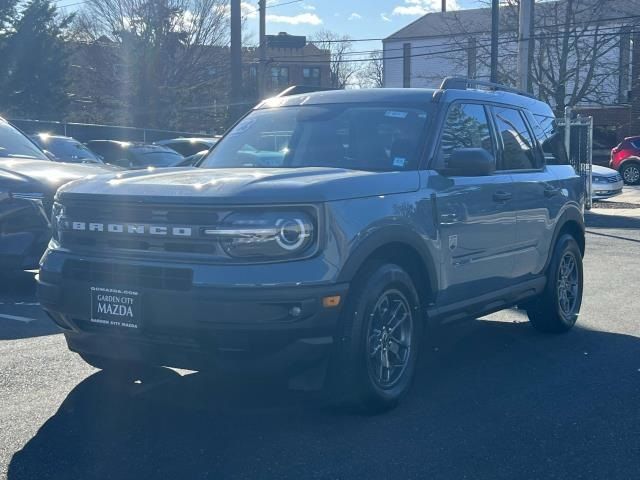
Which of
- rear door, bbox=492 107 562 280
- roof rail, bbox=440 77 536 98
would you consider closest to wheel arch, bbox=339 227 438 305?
rear door, bbox=492 107 562 280

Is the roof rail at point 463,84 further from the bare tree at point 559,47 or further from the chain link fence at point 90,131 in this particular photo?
the bare tree at point 559,47

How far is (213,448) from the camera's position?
4367mm

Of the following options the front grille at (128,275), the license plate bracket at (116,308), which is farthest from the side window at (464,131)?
the license plate bracket at (116,308)

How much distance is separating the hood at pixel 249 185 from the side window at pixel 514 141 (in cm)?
151

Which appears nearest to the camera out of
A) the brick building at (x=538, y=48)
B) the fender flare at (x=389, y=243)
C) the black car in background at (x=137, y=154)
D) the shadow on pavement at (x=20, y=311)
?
the fender flare at (x=389, y=243)

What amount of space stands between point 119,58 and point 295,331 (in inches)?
1768

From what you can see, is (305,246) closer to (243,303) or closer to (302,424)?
(243,303)

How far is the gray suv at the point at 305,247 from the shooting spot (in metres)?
4.30

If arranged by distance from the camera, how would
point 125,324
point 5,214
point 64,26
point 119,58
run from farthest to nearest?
point 119,58 → point 64,26 → point 5,214 → point 125,324

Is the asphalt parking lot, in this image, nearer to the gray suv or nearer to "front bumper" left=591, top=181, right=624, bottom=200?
the gray suv

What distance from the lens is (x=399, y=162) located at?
545cm

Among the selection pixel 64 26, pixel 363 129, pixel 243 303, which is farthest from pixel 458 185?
pixel 64 26

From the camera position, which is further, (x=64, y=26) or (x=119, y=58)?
(x=119, y=58)

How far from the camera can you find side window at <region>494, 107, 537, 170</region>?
6.51 meters
